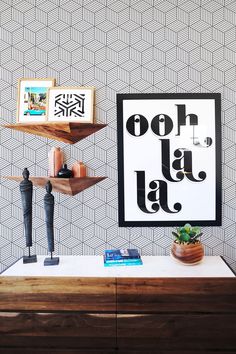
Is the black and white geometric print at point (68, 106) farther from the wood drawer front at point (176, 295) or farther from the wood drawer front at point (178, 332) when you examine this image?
the wood drawer front at point (178, 332)

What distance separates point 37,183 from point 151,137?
33.5 inches

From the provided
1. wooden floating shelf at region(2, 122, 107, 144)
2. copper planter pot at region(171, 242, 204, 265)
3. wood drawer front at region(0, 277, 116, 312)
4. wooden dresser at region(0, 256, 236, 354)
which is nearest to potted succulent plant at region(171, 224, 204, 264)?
copper planter pot at region(171, 242, 204, 265)

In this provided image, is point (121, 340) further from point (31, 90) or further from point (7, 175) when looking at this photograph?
point (31, 90)

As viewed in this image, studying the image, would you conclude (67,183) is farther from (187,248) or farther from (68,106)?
(187,248)

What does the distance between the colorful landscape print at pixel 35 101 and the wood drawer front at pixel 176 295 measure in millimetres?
1272

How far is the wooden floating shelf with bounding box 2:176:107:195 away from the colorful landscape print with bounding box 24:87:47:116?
0.47m

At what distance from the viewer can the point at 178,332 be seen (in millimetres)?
1503

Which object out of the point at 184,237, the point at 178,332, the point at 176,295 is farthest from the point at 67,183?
the point at 178,332

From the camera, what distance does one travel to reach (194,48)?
1955 mm

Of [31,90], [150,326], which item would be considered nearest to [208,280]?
[150,326]

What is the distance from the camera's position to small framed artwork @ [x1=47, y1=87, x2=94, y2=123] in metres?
1.94

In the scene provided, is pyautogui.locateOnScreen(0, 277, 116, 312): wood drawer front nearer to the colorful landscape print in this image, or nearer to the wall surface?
the wall surface

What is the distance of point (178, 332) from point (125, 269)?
0.43 m

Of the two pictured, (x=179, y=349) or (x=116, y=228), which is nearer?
(x=179, y=349)
